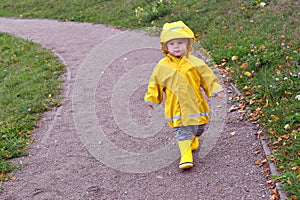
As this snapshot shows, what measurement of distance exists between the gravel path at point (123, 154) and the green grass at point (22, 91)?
0.71 ft

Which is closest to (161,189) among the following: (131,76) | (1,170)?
Answer: (1,170)

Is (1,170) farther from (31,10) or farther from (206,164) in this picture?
(31,10)

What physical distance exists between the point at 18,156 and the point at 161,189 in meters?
2.24

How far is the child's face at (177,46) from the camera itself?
4.53m

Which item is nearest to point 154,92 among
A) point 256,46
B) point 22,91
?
point 256,46

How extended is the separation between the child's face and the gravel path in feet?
4.01

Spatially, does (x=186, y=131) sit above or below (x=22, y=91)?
above

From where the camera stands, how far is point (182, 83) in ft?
14.9

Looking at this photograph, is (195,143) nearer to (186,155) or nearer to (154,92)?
(186,155)

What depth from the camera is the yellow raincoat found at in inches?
179

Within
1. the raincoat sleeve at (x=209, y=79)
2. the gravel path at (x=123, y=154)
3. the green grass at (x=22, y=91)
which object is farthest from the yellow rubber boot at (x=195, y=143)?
the green grass at (x=22, y=91)

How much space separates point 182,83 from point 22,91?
4402 mm

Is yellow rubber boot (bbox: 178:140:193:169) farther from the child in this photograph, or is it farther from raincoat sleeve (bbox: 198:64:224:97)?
raincoat sleeve (bbox: 198:64:224:97)

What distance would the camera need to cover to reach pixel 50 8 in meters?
16.6
